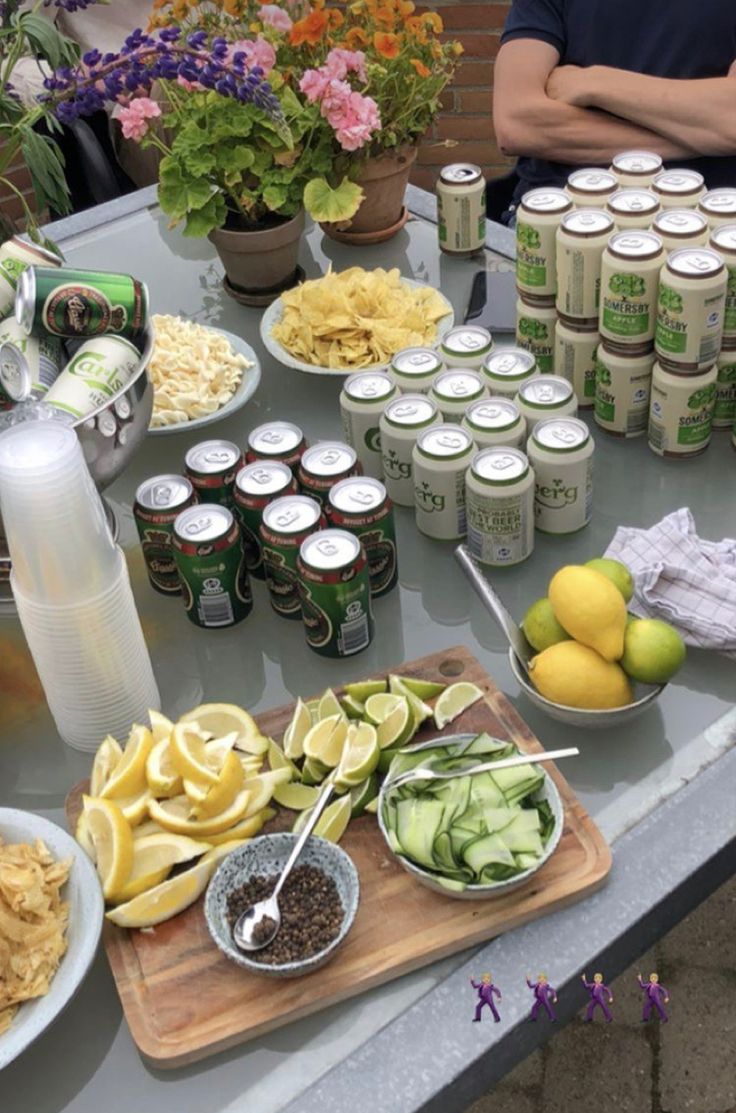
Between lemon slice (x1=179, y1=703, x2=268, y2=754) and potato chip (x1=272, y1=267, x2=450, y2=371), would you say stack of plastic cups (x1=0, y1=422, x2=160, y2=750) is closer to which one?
lemon slice (x1=179, y1=703, x2=268, y2=754)

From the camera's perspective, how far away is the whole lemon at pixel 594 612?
1062mm

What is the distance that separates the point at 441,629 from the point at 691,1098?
917 mm

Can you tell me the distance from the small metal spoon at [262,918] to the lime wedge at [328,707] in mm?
149

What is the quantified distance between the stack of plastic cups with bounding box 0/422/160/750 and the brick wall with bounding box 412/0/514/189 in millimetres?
2414

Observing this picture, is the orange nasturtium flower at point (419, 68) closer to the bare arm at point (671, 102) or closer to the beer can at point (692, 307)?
the bare arm at point (671, 102)

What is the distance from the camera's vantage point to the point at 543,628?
1.13 meters

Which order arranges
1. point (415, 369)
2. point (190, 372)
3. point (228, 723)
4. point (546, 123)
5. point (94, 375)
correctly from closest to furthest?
1. point (228, 723)
2. point (94, 375)
3. point (415, 369)
4. point (190, 372)
5. point (546, 123)

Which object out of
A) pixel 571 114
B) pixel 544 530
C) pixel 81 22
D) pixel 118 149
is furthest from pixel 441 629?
pixel 81 22

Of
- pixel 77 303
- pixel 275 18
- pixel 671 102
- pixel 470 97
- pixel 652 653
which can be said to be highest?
pixel 275 18

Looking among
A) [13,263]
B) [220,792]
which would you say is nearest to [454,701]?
[220,792]

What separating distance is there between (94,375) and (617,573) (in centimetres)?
61

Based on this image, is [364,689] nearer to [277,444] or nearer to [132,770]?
[132,770]

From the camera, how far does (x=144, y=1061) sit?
0.88 meters

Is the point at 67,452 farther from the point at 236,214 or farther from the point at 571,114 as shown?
the point at 571,114
